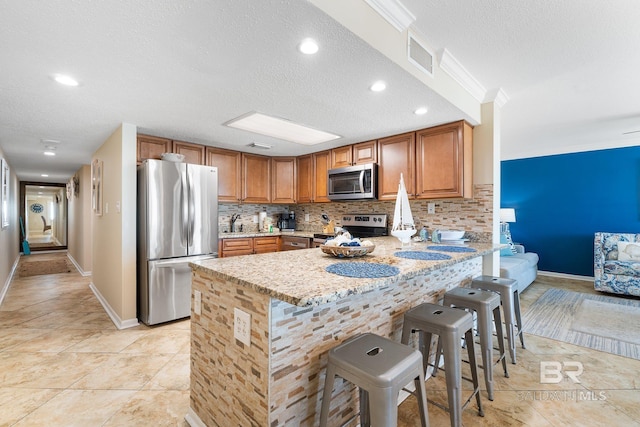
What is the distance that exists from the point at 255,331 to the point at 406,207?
1.63m

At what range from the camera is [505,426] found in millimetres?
1691

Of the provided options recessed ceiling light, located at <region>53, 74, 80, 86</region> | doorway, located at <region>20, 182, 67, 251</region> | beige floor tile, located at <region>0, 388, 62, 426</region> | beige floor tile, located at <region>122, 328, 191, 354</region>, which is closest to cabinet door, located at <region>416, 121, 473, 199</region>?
beige floor tile, located at <region>122, 328, 191, 354</region>

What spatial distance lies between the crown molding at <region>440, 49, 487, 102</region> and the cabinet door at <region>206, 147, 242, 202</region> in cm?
294

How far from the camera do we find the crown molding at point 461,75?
7.39 ft

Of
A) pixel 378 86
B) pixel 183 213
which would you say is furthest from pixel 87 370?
pixel 378 86

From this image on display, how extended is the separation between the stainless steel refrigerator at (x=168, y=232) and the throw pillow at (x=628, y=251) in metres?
5.90

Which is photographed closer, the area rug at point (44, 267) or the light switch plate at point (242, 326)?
the light switch plate at point (242, 326)

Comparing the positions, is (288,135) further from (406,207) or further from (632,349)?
(632,349)

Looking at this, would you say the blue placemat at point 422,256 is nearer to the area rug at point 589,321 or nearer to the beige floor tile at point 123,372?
the area rug at point 589,321

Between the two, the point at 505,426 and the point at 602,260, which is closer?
→ the point at 505,426

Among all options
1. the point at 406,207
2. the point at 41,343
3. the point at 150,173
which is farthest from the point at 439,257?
the point at 41,343

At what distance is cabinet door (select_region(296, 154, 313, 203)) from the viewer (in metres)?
4.58

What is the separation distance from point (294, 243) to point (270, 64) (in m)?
2.87

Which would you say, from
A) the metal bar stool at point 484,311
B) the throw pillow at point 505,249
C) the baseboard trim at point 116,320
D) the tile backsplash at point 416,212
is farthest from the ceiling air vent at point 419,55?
the throw pillow at point 505,249
